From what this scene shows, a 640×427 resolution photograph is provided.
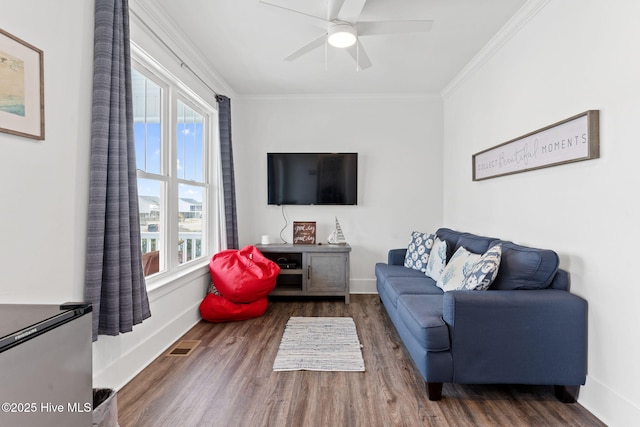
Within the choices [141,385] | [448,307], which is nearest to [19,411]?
[141,385]

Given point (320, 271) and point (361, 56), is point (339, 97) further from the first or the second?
point (320, 271)

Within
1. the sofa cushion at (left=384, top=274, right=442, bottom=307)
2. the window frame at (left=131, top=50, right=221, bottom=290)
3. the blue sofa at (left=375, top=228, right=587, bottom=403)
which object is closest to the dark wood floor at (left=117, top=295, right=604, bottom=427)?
the blue sofa at (left=375, top=228, right=587, bottom=403)

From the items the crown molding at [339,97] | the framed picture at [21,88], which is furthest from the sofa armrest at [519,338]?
the crown molding at [339,97]

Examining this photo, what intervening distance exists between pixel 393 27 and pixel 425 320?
193 cm

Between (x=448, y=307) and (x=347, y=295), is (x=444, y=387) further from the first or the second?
(x=347, y=295)

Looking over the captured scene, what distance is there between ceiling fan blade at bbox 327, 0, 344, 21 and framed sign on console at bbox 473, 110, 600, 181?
1608mm

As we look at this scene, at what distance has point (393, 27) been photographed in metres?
2.22

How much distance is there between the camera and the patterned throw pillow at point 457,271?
2467 mm

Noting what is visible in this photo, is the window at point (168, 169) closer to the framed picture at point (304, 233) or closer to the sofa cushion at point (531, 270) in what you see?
the framed picture at point (304, 233)

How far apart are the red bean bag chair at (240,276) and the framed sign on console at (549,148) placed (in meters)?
2.40

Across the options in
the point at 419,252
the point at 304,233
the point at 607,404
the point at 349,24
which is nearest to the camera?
the point at 607,404

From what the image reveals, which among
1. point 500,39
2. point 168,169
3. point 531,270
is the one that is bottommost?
point 531,270

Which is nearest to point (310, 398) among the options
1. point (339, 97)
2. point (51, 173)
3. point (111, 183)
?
point (111, 183)

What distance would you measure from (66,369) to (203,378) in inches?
58.2
